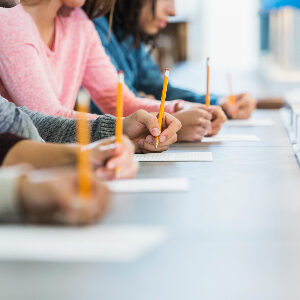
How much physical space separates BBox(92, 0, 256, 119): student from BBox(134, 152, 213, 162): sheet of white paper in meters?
0.85

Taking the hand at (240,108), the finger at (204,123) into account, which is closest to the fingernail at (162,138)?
the finger at (204,123)

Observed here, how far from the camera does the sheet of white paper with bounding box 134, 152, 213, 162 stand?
3.63 feet

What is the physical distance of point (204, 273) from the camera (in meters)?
0.51

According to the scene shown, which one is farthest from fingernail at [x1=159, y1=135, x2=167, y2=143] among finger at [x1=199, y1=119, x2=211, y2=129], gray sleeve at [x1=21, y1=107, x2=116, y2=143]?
finger at [x1=199, y1=119, x2=211, y2=129]

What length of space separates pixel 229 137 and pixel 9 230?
0.93m

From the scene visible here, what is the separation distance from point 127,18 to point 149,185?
144 centimetres

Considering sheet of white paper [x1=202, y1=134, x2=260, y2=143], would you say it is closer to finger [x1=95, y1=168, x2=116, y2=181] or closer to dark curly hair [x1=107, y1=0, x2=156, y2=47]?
finger [x1=95, y1=168, x2=116, y2=181]

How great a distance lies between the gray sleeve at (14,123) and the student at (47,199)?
0.28m

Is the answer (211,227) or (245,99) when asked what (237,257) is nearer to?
(211,227)

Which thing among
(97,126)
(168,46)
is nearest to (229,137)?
(97,126)

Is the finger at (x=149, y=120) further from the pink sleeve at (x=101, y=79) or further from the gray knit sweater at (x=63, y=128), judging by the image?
the pink sleeve at (x=101, y=79)

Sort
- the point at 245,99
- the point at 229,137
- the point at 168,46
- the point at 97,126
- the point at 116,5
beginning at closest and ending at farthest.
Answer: the point at 97,126 < the point at 229,137 < the point at 245,99 < the point at 116,5 < the point at 168,46

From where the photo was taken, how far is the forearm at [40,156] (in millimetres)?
766

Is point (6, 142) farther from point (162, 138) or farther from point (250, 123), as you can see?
point (250, 123)
